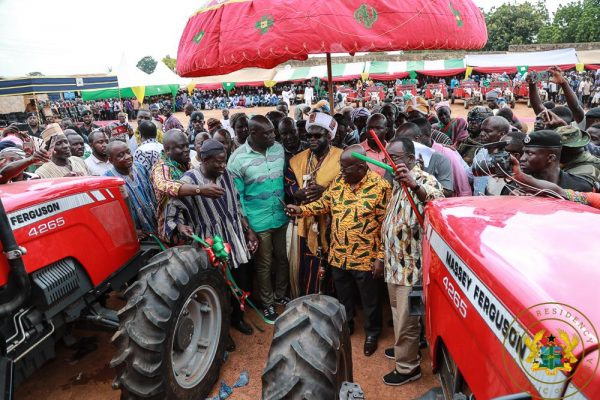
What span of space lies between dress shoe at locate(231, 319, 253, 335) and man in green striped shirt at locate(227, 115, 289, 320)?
0.57 metres

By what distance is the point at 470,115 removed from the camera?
564 cm

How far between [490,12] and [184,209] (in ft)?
188

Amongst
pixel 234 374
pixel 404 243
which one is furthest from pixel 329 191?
pixel 234 374

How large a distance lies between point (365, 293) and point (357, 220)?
0.73 meters

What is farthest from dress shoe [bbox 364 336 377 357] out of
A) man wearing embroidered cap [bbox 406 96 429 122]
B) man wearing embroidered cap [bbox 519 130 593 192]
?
man wearing embroidered cap [bbox 406 96 429 122]

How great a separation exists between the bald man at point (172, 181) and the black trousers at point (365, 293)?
4.55ft

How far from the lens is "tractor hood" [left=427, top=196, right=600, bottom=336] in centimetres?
119

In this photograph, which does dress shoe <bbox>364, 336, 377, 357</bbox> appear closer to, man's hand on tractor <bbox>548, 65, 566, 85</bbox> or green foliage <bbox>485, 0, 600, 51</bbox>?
man's hand on tractor <bbox>548, 65, 566, 85</bbox>

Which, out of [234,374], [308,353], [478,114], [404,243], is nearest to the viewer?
[308,353]

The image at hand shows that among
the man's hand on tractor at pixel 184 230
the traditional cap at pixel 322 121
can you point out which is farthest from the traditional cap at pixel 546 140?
the man's hand on tractor at pixel 184 230

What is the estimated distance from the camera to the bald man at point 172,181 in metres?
3.23

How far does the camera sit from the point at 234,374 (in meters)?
3.52

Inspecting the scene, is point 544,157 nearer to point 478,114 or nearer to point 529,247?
point 529,247

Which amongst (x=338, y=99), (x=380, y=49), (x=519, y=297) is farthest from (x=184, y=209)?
(x=338, y=99)
